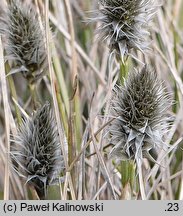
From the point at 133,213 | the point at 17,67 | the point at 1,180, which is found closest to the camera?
the point at 133,213

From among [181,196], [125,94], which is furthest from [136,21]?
[181,196]

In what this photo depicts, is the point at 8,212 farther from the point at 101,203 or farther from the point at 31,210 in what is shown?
the point at 101,203

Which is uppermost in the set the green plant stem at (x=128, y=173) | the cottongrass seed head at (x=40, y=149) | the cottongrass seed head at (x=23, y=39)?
the cottongrass seed head at (x=23, y=39)

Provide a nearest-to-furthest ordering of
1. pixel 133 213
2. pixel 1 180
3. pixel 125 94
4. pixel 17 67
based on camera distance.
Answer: pixel 125 94
pixel 133 213
pixel 17 67
pixel 1 180

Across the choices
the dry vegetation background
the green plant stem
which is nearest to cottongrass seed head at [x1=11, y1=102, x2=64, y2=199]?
the dry vegetation background

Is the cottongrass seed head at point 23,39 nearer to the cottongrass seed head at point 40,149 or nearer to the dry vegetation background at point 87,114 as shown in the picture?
the dry vegetation background at point 87,114

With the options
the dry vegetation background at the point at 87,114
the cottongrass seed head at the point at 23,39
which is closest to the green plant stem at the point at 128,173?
the dry vegetation background at the point at 87,114
